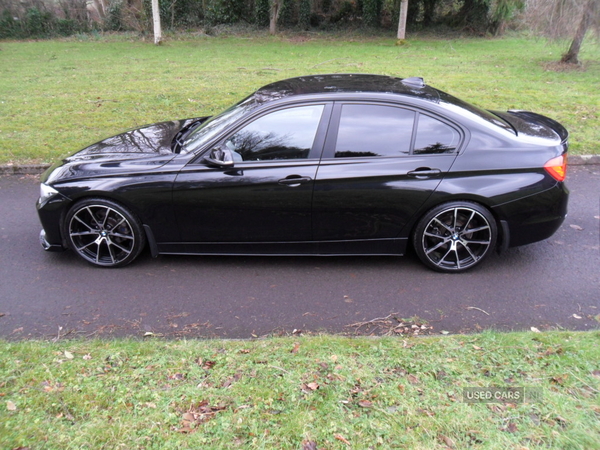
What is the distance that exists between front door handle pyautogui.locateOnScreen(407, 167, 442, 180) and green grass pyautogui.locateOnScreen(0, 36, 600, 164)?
4585 millimetres

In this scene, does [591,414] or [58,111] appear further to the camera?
[58,111]

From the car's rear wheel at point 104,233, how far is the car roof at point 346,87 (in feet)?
5.54

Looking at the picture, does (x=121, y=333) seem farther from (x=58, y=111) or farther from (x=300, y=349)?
(x=58, y=111)

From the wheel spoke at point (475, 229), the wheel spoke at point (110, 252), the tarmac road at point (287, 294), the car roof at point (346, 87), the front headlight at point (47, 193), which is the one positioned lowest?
the tarmac road at point (287, 294)

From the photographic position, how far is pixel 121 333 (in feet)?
12.5

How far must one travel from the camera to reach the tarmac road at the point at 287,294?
392 centimetres

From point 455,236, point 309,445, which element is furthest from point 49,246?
point 455,236

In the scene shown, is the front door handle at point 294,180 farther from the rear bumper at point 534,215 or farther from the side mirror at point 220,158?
the rear bumper at point 534,215

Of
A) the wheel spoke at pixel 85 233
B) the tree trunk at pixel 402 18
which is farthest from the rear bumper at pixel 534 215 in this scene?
the tree trunk at pixel 402 18

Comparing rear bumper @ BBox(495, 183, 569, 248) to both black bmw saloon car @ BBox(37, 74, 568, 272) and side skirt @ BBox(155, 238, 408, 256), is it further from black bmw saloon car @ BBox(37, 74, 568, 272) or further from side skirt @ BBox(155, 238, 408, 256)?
side skirt @ BBox(155, 238, 408, 256)

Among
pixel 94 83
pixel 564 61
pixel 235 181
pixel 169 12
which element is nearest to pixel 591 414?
pixel 235 181

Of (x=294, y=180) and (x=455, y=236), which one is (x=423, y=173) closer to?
(x=455, y=236)

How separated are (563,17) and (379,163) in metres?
12.1

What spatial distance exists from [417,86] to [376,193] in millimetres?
1304
